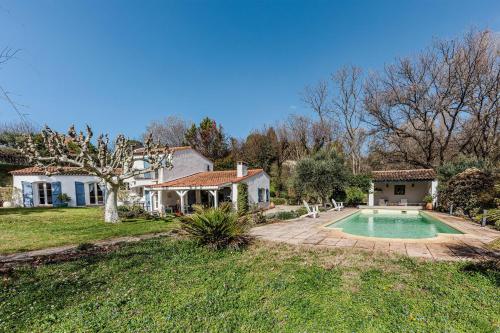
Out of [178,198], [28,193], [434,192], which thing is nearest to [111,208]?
[178,198]

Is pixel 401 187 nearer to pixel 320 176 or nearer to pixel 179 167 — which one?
pixel 320 176

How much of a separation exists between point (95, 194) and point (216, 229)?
22.0 meters

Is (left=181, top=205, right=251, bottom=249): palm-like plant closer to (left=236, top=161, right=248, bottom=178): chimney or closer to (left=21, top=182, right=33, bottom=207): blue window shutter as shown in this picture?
(left=236, top=161, right=248, bottom=178): chimney

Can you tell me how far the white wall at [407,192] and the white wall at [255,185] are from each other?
11.7 m

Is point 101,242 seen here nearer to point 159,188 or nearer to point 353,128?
point 159,188

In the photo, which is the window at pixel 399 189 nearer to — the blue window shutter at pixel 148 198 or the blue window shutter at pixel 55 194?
the blue window shutter at pixel 148 198

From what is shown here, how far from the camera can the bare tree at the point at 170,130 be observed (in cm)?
3766

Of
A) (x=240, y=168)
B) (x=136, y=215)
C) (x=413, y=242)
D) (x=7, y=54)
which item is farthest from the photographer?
(x=240, y=168)

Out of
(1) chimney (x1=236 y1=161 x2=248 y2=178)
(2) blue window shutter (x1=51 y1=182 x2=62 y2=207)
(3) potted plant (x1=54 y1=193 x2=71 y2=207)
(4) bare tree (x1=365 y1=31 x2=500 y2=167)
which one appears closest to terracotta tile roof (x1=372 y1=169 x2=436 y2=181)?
(4) bare tree (x1=365 y1=31 x2=500 y2=167)

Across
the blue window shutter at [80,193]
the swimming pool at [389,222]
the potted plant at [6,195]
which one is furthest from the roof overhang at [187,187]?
the potted plant at [6,195]

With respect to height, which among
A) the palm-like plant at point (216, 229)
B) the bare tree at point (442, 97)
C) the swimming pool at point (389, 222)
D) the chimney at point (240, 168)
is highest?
the bare tree at point (442, 97)

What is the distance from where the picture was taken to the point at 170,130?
3784 cm

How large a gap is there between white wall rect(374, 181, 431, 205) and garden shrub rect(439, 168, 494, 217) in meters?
8.41

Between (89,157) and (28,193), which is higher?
(89,157)
